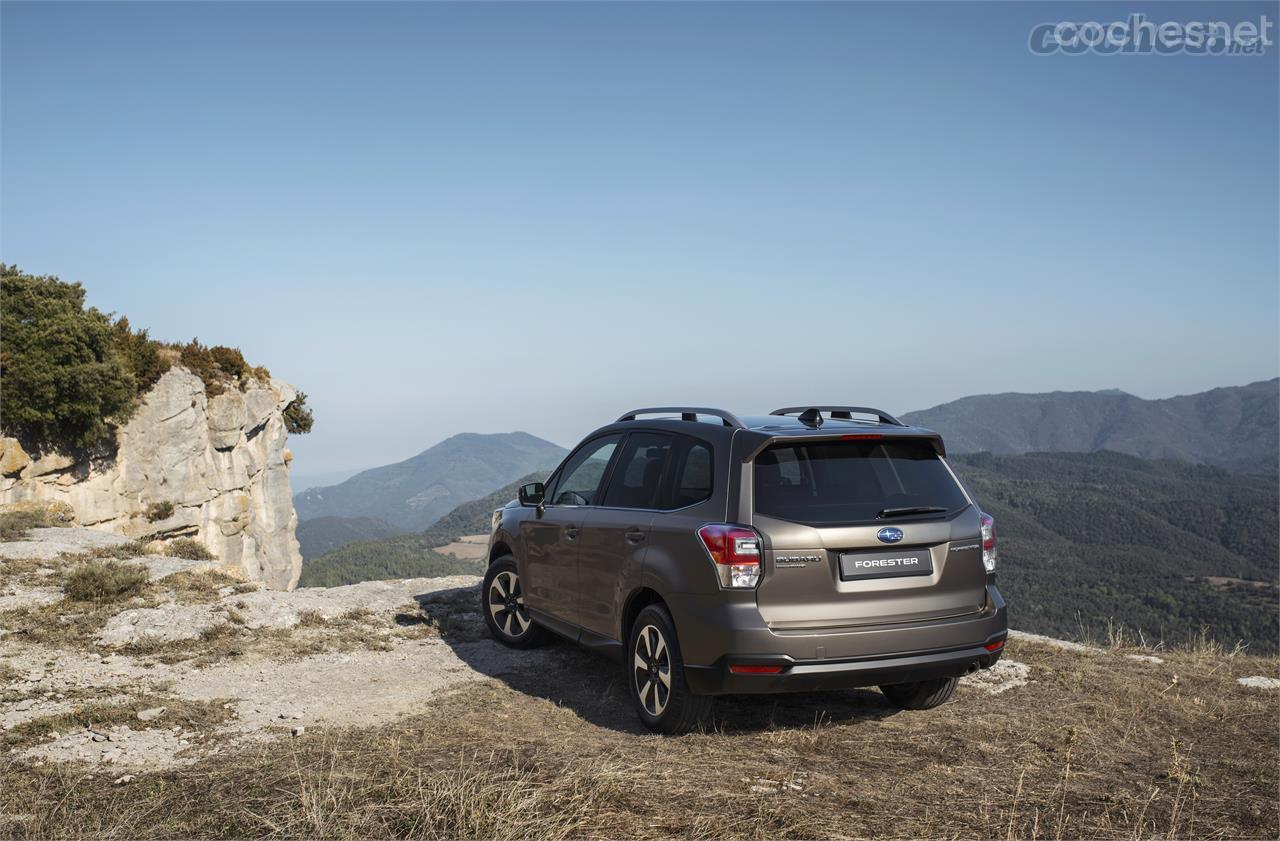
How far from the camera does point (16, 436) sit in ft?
71.7

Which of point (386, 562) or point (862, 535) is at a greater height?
point (862, 535)

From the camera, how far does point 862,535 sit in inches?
196

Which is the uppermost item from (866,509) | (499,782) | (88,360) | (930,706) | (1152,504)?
(88,360)

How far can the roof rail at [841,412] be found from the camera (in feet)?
18.8

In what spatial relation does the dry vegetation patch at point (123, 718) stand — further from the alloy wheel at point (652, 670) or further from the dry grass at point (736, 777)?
the alloy wheel at point (652, 670)

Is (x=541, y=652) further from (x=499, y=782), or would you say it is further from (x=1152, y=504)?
(x=1152, y=504)

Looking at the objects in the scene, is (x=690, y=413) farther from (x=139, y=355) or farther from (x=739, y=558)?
(x=139, y=355)

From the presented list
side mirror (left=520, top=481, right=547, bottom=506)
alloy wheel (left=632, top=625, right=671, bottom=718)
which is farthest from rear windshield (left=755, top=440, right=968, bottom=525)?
side mirror (left=520, top=481, right=547, bottom=506)

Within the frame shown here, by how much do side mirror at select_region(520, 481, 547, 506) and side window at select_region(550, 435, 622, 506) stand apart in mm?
115

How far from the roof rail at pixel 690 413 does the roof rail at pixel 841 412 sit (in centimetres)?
52

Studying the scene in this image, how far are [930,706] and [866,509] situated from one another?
6.36 feet

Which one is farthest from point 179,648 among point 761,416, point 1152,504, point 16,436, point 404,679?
point 1152,504

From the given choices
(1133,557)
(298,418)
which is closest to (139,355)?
(298,418)

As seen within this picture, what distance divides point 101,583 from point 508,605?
466 cm
